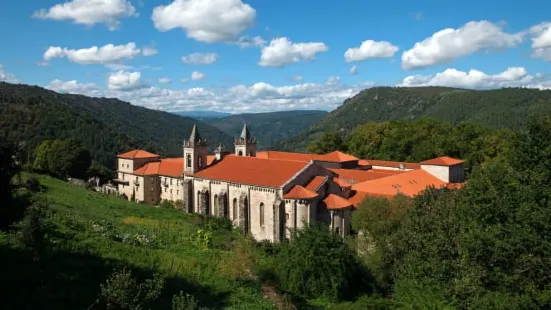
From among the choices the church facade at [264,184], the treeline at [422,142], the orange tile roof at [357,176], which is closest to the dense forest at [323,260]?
the church facade at [264,184]

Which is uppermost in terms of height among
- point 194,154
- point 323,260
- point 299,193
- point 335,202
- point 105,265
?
point 194,154

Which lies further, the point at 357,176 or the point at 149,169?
the point at 149,169

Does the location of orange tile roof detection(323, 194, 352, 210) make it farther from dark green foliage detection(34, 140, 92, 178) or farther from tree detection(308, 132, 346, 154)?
dark green foliage detection(34, 140, 92, 178)

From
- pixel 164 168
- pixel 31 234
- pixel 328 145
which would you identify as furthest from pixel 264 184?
pixel 328 145

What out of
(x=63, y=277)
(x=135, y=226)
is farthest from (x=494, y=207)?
(x=135, y=226)

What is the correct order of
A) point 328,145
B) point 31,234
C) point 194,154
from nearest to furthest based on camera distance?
1. point 31,234
2. point 194,154
3. point 328,145

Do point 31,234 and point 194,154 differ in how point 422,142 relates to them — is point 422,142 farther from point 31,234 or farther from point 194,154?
point 31,234

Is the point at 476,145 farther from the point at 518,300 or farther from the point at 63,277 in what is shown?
the point at 63,277

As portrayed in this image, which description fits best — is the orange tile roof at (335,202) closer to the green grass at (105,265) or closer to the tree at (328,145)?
the green grass at (105,265)
